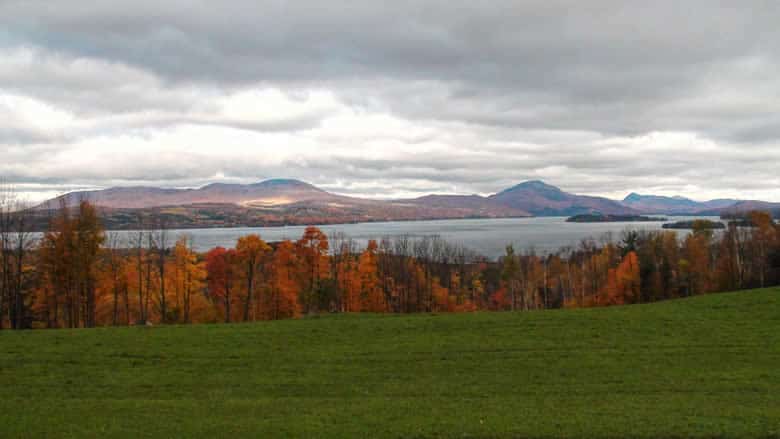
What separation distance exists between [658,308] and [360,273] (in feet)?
113

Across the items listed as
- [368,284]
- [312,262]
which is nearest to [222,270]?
[312,262]

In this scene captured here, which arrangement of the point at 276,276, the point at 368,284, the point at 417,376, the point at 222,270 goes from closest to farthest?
the point at 417,376
the point at 222,270
the point at 276,276
the point at 368,284

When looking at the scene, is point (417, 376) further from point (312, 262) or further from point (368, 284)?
point (368, 284)

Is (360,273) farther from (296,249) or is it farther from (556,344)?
(556,344)

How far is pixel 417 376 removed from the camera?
65.7 ft

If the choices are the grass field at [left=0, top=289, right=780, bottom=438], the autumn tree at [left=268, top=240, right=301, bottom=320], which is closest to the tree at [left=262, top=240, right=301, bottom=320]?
the autumn tree at [left=268, top=240, right=301, bottom=320]

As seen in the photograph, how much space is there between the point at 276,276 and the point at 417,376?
125ft

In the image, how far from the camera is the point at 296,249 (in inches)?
2232

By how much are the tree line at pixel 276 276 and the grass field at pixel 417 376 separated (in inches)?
573

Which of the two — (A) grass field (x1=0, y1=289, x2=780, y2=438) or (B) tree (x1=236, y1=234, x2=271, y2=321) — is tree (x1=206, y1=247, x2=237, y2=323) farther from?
(A) grass field (x1=0, y1=289, x2=780, y2=438)

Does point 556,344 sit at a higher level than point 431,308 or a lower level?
higher

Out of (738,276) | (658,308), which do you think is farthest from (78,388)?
(738,276)

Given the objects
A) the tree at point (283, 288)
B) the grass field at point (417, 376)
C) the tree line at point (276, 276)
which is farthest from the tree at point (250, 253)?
the grass field at point (417, 376)

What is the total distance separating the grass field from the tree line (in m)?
14.5
